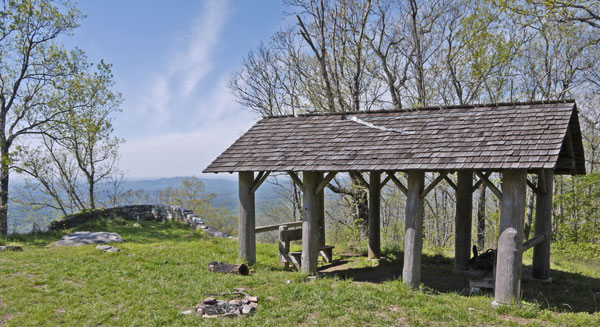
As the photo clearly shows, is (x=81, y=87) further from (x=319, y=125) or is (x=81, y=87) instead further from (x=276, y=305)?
(x=276, y=305)

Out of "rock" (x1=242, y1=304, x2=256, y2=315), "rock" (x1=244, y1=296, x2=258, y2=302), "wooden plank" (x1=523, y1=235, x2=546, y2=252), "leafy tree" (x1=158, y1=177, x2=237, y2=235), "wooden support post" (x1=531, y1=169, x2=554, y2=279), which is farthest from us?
"leafy tree" (x1=158, y1=177, x2=237, y2=235)

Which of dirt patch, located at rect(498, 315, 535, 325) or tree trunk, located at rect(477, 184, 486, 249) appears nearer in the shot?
dirt patch, located at rect(498, 315, 535, 325)

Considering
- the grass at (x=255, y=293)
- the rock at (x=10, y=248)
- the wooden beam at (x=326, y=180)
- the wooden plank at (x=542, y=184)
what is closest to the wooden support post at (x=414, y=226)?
the grass at (x=255, y=293)

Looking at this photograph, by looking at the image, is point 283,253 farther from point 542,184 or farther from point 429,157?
point 542,184

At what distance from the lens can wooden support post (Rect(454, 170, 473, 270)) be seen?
379 inches

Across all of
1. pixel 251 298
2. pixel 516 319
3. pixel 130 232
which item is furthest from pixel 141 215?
pixel 516 319

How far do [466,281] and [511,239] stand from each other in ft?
8.34

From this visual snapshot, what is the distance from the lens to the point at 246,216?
31.3ft

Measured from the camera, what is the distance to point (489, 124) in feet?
26.1

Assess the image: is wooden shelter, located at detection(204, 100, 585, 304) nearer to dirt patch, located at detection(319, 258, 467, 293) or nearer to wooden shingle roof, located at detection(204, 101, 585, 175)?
wooden shingle roof, located at detection(204, 101, 585, 175)

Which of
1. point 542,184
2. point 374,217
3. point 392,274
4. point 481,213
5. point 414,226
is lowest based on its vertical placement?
point 392,274

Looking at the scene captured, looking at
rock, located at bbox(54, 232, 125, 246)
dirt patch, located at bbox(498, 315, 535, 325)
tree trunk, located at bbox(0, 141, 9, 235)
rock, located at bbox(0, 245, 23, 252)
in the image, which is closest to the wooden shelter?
dirt patch, located at bbox(498, 315, 535, 325)

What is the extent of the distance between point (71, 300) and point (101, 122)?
1480 centimetres

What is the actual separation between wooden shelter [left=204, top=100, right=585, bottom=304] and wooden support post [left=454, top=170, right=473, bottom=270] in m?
0.02
